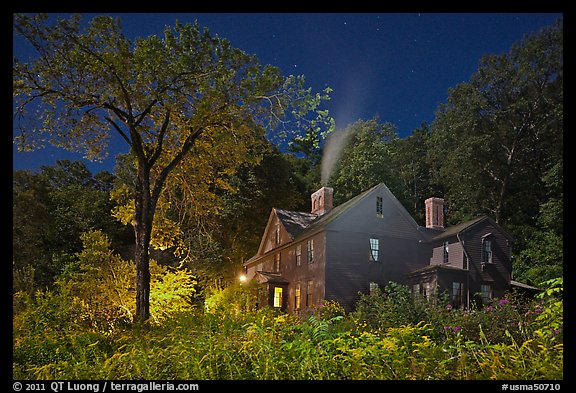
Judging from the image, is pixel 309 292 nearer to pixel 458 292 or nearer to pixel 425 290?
pixel 425 290

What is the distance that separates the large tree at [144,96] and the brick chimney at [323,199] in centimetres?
143

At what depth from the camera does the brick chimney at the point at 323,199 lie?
9133 millimetres

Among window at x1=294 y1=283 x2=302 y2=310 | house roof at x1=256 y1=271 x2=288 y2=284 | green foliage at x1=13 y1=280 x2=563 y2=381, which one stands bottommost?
green foliage at x1=13 y1=280 x2=563 y2=381

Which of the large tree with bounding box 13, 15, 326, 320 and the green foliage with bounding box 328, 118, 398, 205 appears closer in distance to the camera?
the large tree with bounding box 13, 15, 326, 320

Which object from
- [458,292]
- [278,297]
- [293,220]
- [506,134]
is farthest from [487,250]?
[278,297]

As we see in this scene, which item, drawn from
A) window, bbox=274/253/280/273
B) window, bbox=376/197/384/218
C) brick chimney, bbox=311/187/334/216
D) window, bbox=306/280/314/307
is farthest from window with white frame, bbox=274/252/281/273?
window, bbox=376/197/384/218

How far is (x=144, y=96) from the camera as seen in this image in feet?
24.9

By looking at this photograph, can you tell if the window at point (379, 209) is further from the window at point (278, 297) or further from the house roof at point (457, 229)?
the window at point (278, 297)

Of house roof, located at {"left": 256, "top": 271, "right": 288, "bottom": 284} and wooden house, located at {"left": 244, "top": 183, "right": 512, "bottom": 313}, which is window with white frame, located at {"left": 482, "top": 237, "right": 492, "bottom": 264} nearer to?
wooden house, located at {"left": 244, "top": 183, "right": 512, "bottom": 313}

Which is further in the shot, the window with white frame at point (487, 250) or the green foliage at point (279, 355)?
the window with white frame at point (487, 250)

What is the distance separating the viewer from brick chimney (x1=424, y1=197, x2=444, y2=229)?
8.95 meters

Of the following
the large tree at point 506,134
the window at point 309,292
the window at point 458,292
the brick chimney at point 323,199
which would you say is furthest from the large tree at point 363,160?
the window at point 458,292

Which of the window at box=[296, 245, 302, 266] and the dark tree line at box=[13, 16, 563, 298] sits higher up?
the dark tree line at box=[13, 16, 563, 298]

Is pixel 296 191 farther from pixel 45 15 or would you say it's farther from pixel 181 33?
pixel 45 15
